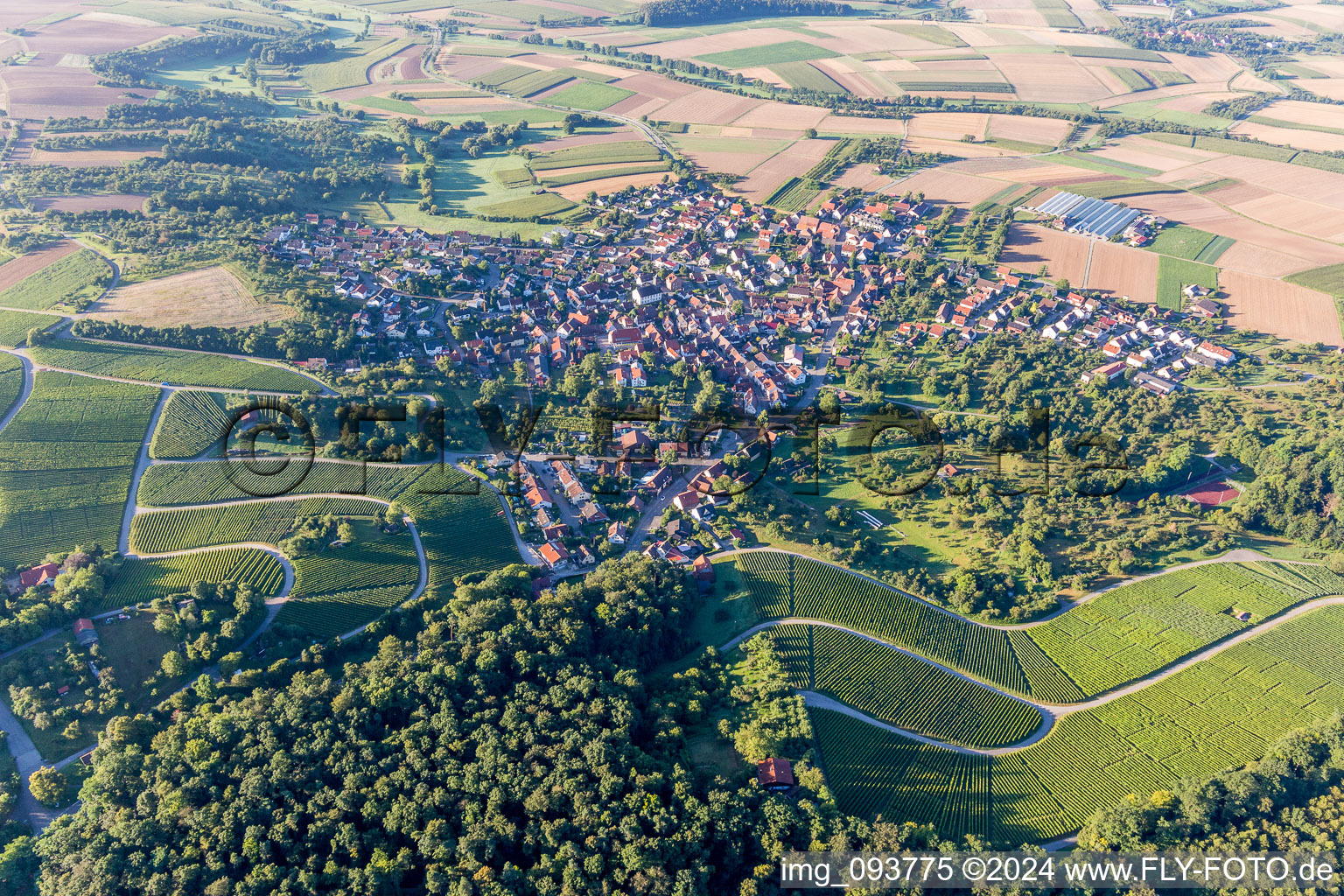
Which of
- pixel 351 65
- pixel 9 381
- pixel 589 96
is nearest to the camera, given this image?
pixel 9 381

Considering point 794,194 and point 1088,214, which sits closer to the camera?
point 1088,214

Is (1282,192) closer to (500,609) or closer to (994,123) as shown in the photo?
(994,123)

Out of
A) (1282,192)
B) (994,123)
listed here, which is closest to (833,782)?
(1282,192)

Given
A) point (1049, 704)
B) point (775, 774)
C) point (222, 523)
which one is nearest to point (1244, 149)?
point (1049, 704)

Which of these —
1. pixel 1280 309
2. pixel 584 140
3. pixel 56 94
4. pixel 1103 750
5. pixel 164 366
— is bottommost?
pixel 1103 750

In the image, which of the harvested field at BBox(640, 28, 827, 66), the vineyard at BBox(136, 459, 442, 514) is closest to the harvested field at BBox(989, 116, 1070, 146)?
the harvested field at BBox(640, 28, 827, 66)

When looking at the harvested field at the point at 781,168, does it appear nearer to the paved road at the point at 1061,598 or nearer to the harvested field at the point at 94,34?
the paved road at the point at 1061,598

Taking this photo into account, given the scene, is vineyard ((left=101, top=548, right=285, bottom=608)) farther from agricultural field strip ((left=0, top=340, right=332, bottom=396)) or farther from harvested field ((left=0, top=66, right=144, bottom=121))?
harvested field ((left=0, top=66, right=144, bottom=121))

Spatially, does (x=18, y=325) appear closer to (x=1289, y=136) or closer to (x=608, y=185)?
(x=608, y=185)
